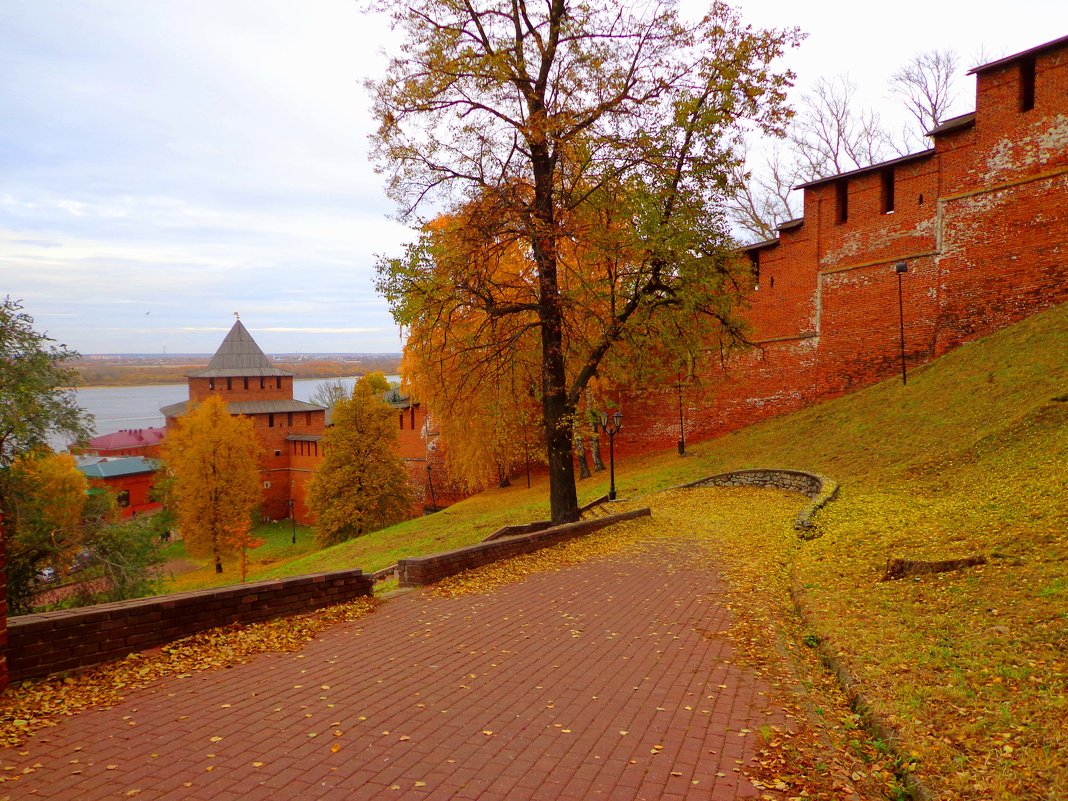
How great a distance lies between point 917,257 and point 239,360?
46.4 m

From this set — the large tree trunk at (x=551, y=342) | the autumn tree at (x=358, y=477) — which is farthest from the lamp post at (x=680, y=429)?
the autumn tree at (x=358, y=477)

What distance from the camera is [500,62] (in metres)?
11.5

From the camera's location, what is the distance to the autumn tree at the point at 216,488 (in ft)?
105

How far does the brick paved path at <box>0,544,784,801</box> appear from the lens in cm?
352

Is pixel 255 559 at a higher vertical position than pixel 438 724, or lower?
lower

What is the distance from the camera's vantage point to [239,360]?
51.3m

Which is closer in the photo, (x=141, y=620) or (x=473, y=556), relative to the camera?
(x=141, y=620)

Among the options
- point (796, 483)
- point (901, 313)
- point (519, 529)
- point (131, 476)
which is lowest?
point (131, 476)

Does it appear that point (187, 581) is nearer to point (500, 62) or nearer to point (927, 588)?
point (500, 62)

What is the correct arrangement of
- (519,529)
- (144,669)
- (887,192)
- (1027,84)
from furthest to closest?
(887,192), (1027,84), (519,529), (144,669)

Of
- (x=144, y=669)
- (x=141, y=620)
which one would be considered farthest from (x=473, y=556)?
(x=144, y=669)

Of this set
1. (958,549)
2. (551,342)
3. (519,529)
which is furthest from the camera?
(519,529)

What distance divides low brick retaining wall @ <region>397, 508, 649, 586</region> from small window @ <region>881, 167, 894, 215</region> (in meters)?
16.1

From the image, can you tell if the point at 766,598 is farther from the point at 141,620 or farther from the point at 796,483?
the point at 796,483
